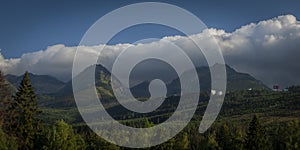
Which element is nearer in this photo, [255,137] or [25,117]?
[25,117]

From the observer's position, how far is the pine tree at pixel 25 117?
7988cm

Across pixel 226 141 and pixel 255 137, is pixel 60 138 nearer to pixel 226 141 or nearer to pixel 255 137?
pixel 226 141

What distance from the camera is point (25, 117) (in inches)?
3189

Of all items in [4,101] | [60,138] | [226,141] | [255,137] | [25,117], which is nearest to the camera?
[4,101]

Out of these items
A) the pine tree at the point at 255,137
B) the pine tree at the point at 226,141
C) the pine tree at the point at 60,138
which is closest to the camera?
the pine tree at the point at 255,137

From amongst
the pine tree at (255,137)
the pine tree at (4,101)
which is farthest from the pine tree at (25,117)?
the pine tree at (255,137)

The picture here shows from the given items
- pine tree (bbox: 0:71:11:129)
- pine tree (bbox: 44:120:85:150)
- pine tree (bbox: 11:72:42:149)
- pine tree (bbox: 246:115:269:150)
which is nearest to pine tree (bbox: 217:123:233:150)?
pine tree (bbox: 246:115:269:150)

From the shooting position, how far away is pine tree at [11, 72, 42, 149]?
7988cm

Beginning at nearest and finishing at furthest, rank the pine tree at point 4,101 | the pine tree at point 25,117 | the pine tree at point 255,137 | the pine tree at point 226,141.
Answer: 1. the pine tree at point 4,101
2. the pine tree at point 25,117
3. the pine tree at point 255,137
4. the pine tree at point 226,141

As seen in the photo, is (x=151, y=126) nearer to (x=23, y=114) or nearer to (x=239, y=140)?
(x=239, y=140)

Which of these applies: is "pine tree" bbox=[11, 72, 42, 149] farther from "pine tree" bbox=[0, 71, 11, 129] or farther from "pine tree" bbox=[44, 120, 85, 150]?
"pine tree" bbox=[44, 120, 85, 150]

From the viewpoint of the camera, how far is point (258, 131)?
89.8m

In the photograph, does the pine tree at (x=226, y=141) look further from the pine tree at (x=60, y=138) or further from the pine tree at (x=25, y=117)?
the pine tree at (x=25, y=117)

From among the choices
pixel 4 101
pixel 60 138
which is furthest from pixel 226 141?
pixel 4 101
